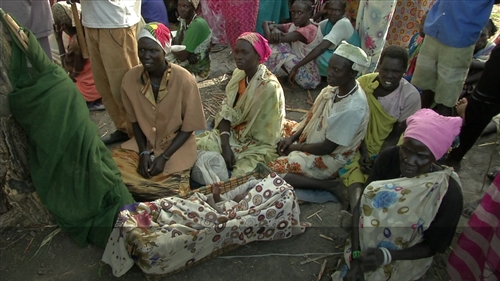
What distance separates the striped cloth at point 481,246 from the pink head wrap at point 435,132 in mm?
341

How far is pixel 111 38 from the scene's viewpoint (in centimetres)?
358

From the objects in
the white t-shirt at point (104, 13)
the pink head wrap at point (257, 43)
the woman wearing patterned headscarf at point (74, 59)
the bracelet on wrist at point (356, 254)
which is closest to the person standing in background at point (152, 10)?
the woman wearing patterned headscarf at point (74, 59)

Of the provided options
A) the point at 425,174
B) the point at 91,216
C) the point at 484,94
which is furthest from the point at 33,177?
the point at 484,94

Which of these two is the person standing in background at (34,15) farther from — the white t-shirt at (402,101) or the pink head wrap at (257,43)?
the white t-shirt at (402,101)

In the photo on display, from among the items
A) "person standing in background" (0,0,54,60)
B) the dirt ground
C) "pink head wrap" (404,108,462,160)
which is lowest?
the dirt ground

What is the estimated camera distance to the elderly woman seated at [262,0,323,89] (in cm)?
534

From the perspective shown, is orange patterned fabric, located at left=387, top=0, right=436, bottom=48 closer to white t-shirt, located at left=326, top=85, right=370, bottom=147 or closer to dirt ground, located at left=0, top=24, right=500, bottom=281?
white t-shirt, located at left=326, top=85, right=370, bottom=147

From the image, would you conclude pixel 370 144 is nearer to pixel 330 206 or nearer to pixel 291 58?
pixel 330 206

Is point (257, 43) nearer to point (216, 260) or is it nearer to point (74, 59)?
point (216, 260)

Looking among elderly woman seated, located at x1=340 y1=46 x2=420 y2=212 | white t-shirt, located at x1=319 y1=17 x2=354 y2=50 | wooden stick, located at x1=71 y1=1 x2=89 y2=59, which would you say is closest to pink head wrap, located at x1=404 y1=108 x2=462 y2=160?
elderly woman seated, located at x1=340 y1=46 x2=420 y2=212

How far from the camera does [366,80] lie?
11.2ft

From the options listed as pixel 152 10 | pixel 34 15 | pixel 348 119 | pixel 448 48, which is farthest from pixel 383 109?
pixel 152 10

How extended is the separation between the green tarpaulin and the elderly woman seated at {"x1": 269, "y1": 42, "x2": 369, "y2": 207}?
1.51 m

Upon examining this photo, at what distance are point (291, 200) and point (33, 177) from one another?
73.3 inches
